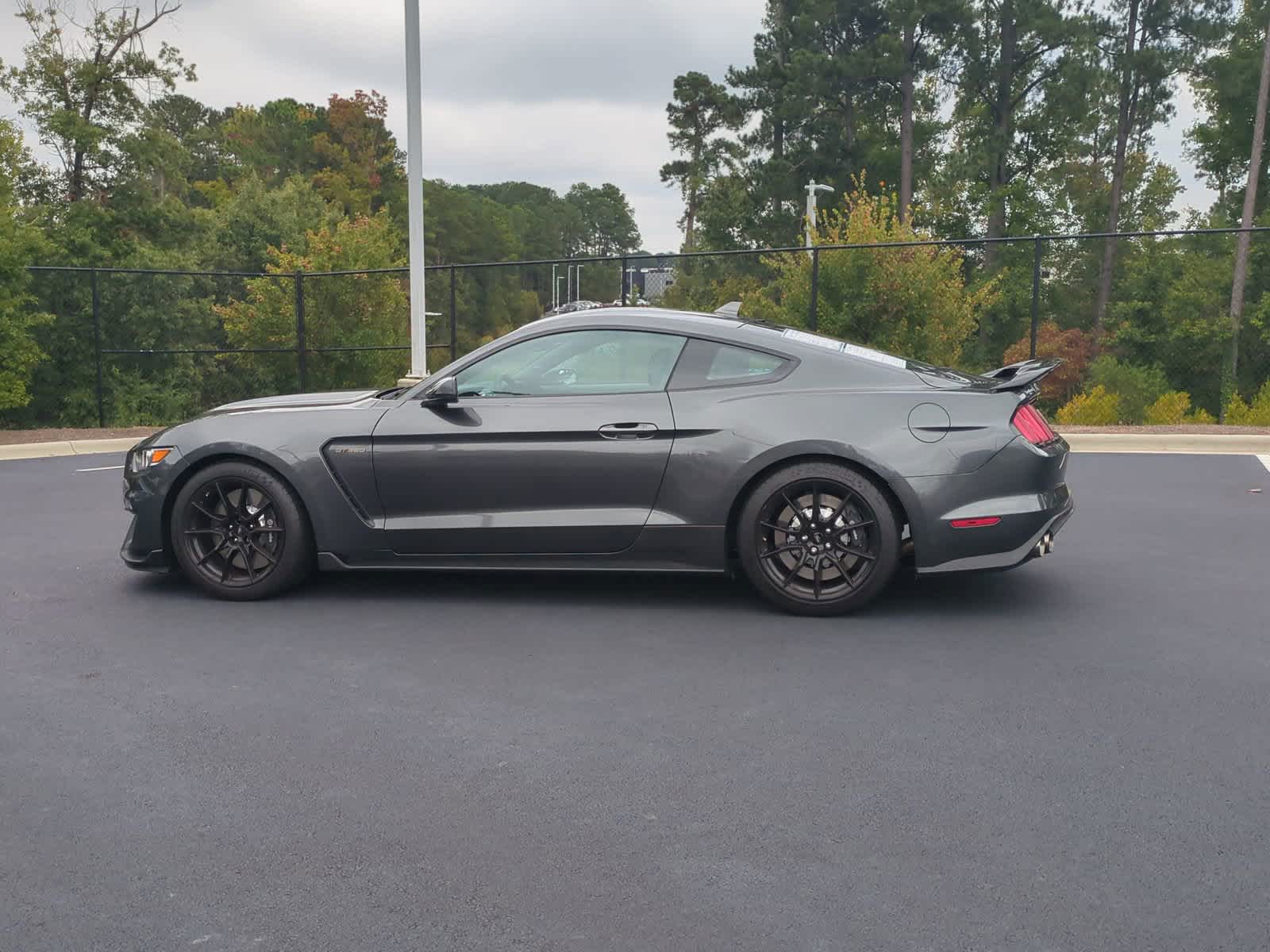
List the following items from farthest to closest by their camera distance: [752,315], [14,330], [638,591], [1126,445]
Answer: [752,315] < [14,330] < [1126,445] < [638,591]

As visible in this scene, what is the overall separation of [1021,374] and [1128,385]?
1035 inches

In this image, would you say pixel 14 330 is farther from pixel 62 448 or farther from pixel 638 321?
pixel 638 321

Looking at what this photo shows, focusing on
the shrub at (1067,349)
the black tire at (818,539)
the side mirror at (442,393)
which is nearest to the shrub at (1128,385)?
the shrub at (1067,349)

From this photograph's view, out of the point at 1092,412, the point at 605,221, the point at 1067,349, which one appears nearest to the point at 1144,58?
the point at 1067,349

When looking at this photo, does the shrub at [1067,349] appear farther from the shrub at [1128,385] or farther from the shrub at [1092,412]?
the shrub at [1092,412]

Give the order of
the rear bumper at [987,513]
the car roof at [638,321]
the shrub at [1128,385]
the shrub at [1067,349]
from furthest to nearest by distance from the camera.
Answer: the shrub at [1067,349], the shrub at [1128,385], the car roof at [638,321], the rear bumper at [987,513]

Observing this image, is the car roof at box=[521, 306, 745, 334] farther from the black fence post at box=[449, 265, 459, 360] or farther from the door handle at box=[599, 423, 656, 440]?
the black fence post at box=[449, 265, 459, 360]

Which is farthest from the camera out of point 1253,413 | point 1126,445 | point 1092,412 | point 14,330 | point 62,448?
point 1092,412

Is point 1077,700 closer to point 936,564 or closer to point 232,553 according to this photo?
point 936,564

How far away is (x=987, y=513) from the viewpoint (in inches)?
228

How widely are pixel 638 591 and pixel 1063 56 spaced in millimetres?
48413

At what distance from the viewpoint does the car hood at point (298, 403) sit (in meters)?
6.55

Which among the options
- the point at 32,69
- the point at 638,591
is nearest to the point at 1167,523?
the point at 638,591

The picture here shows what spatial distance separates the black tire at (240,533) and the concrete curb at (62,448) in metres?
8.50
